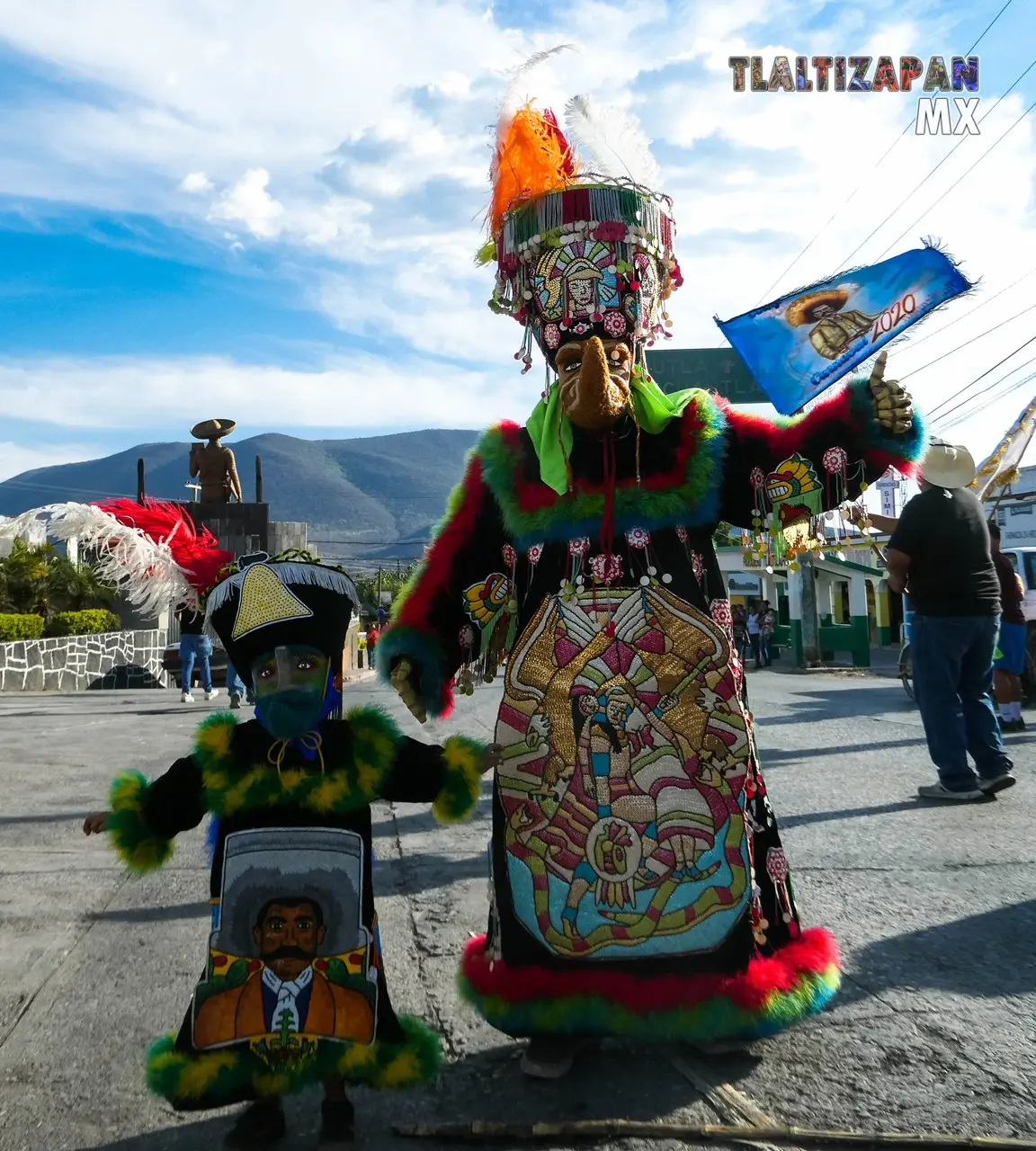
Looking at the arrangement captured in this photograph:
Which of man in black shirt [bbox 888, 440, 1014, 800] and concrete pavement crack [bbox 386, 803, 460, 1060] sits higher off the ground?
man in black shirt [bbox 888, 440, 1014, 800]

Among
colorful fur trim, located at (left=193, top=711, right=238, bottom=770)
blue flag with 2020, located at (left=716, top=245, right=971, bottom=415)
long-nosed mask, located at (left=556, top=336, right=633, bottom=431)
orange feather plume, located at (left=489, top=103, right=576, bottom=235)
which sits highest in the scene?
orange feather plume, located at (left=489, top=103, right=576, bottom=235)

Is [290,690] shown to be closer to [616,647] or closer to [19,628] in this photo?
[616,647]

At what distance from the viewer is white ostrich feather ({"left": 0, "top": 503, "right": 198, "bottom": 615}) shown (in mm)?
2764

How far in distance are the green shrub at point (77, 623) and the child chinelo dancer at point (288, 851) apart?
21110 mm

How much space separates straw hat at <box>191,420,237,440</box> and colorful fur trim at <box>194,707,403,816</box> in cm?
2080

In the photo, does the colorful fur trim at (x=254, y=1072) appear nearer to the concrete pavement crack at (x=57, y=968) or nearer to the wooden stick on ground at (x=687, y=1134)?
the wooden stick on ground at (x=687, y=1134)

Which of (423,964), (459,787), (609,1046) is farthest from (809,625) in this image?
(459,787)

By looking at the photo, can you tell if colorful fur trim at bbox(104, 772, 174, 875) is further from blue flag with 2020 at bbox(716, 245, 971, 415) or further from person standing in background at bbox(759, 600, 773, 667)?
person standing in background at bbox(759, 600, 773, 667)

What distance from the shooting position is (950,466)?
17.5ft

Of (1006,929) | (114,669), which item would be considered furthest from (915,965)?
(114,669)

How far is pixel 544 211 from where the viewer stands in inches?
116

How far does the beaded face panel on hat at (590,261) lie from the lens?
9.48 ft

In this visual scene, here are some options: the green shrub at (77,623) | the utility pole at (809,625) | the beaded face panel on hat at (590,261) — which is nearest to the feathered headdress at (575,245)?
the beaded face panel on hat at (590,261)

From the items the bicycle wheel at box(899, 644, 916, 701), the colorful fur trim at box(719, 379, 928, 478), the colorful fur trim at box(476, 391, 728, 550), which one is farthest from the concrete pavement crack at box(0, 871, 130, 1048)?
the bicycle wheel at box(899, 644, 916, 701)
